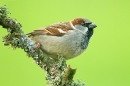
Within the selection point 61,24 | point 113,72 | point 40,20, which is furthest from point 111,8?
point 61,24

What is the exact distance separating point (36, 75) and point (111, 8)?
266 cm

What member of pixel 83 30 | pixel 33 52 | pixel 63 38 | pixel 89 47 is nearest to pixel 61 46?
pixel 63 38

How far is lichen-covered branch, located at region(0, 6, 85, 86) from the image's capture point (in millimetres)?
2297

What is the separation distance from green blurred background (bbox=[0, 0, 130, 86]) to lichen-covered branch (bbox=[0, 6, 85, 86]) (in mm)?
766

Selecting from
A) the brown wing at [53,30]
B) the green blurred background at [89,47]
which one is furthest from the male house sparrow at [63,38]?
the green blurred background at [89,47]

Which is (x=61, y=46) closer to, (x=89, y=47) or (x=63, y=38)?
(x=63, y=38)

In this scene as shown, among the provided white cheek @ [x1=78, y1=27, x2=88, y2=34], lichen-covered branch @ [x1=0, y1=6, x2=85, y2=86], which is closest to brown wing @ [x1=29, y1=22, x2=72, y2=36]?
white cheek @ [x1=78, y1=27, x2=88, y2=34]

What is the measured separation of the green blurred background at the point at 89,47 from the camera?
13.8 feet

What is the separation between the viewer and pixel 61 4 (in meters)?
5.93

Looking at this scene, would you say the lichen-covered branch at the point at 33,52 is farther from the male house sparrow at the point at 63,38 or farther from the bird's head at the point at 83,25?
the bird's head at the point at 83,25

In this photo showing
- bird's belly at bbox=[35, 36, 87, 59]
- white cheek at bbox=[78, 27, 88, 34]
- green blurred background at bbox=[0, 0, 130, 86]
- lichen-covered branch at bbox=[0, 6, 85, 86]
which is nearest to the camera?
lichen-covered branch at bbox=[0, 6, 85, 86]

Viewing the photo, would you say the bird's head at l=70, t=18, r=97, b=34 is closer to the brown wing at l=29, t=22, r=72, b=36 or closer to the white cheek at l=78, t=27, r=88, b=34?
→ the white cheek at l=78, t=27, r=88, b=34

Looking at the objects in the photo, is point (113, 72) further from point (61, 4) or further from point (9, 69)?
point (61, 4)

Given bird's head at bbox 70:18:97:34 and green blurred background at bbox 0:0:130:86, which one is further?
green blurred background at bbox 0:0:130:86
